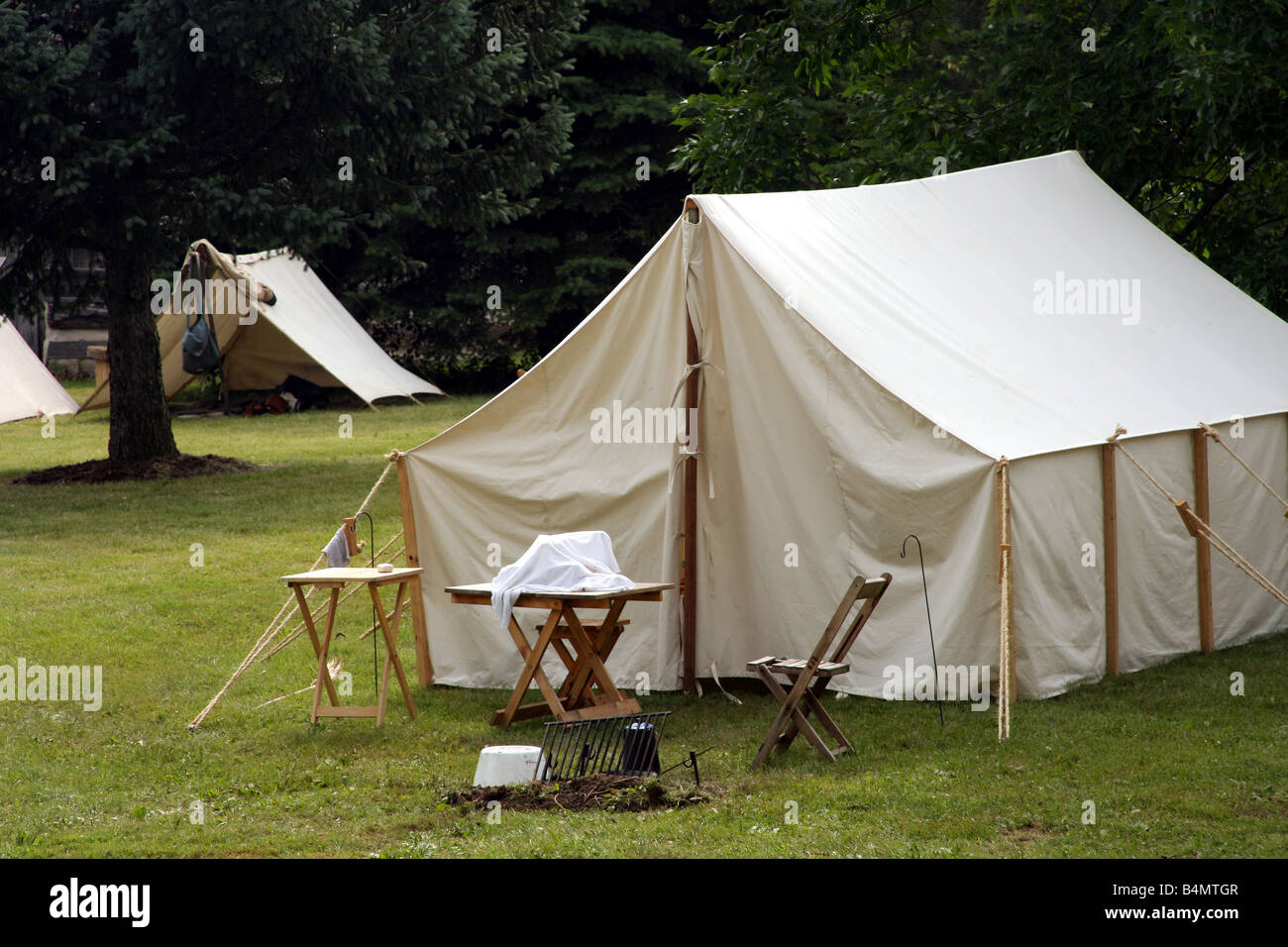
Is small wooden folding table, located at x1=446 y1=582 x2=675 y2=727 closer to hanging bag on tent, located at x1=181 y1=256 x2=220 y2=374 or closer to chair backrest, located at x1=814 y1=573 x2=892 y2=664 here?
chair backrest, located at x1=814 y1=573 x2=892 y2=664

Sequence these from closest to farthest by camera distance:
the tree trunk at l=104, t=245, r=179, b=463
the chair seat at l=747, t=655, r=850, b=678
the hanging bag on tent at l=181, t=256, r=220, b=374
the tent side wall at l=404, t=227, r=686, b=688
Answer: the chair seat at l=747, t=655, r=850, b=678, the tent side wall at l=404, t=227, r=686, b=688, the tree trunk at l=104, t=245, r=179, b=463, the hanging bag on tent at l=181, t=256, r=220, b=374

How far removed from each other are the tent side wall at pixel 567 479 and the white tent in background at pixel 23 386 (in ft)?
46.8

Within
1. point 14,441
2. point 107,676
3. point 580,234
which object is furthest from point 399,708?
point 580,234

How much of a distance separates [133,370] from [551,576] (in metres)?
9.92

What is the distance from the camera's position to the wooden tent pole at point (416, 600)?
793cm

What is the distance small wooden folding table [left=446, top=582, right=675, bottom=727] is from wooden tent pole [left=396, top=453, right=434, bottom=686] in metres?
0.91

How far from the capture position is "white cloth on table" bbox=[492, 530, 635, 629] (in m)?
6.68

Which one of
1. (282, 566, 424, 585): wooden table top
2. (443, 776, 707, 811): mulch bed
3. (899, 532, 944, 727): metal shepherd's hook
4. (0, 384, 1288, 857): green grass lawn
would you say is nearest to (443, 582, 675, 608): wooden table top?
(282, 566, 424, 585): wooden table top

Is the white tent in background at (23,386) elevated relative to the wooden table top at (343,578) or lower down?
elevated

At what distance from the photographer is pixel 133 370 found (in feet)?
50.3

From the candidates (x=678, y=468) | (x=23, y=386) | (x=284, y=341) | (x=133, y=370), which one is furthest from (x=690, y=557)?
(x=23, y=386)

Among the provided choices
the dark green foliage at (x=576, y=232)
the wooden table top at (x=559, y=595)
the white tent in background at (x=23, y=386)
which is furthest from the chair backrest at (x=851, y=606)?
the dark green foliage at (x=576, y=232)

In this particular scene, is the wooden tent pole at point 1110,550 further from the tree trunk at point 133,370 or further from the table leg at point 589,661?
the tree trunk at point 133,370

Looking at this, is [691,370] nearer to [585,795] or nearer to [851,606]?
[851,606]
